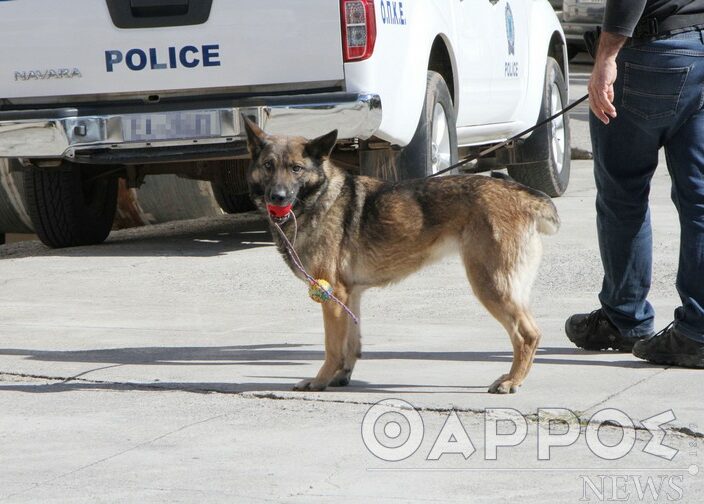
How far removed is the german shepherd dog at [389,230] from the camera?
16.3ft

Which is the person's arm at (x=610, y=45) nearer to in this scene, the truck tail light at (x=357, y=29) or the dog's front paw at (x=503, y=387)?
the dog's front paw at (x=503, y=387)

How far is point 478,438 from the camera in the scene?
425 centimetres

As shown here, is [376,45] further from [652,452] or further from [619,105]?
[652,452]

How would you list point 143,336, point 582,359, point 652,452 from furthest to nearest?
point 143,336
point 582,359
point 652,452

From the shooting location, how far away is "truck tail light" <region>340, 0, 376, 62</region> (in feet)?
24.2

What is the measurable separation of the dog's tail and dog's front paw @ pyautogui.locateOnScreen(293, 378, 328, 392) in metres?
1.03

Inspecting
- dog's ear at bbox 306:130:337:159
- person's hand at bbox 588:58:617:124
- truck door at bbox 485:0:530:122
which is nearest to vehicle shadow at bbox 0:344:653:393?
dog's ear at bbox 306:130:337:159

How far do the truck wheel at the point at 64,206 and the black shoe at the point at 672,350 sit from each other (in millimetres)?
4538

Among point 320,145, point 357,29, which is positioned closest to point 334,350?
point 320,145

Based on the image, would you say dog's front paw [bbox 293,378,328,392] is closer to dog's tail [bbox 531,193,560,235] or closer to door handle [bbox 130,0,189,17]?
dog's tail [bbox 531,193,560,235]

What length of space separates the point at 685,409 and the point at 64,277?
4348 millimetres

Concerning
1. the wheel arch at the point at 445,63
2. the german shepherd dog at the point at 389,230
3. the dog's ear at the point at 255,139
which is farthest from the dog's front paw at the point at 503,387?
the wheel arch at the point at 445,63

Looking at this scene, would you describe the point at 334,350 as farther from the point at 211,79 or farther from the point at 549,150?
the point at 549,150

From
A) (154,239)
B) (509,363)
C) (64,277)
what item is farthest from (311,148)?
(154,239)
